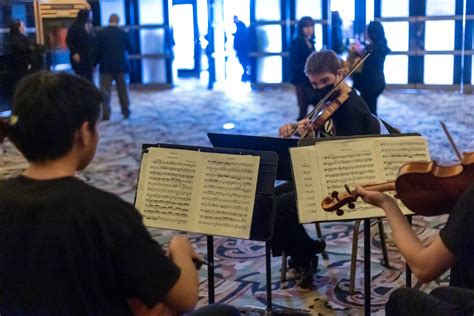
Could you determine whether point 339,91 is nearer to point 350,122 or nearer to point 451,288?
point 350,122

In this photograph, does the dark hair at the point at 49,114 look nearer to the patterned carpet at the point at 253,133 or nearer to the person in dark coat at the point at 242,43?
the patterned carpet at the point at 253,133

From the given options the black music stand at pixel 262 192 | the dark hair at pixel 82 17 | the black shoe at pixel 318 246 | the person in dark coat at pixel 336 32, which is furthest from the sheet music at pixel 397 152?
the person in dark coat at pixel 336 32

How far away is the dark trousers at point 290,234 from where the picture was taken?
3145 mm

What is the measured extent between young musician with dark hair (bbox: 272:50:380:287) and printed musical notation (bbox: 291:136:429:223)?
0.77 m

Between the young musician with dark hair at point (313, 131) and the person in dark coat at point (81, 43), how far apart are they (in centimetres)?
524

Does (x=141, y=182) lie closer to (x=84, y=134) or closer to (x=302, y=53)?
(x=84, y=134)

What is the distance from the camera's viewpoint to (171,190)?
2307 millimetres

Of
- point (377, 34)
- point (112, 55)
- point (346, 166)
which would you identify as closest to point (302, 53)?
point (377, 34)

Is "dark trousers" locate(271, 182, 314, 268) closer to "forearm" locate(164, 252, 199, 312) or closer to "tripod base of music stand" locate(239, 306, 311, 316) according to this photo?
"tripod base of music stand" locate(239, 306, 311, 316)

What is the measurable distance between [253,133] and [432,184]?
5.45 m

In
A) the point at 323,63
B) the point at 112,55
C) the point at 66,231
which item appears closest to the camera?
the point at 66,231

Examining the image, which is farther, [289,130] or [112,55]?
[112,55]

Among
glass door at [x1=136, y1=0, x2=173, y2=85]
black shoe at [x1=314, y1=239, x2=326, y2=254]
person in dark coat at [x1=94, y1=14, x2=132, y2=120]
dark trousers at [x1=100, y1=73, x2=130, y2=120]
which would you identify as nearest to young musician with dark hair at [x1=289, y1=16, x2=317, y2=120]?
person in dark coat at [x1=94, y1=14, x2=132, y2=120]

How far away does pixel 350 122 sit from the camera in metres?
3.15
